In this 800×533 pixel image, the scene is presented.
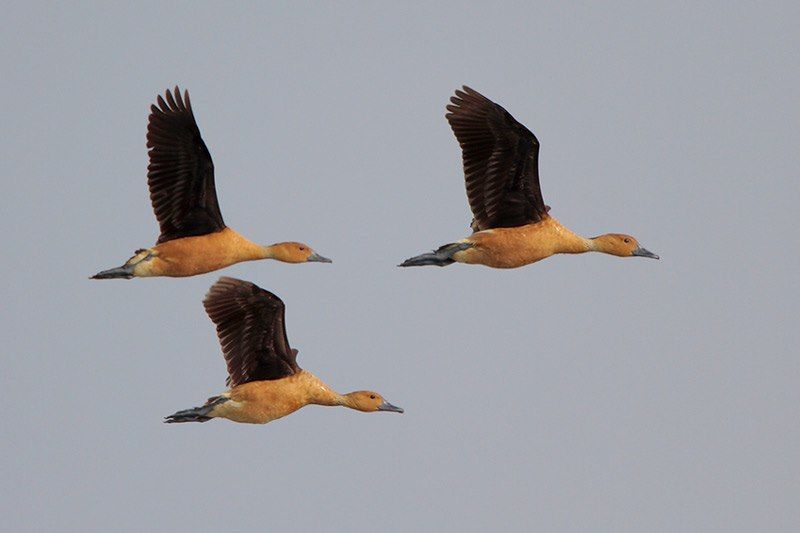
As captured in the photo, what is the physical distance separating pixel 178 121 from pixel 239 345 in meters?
3.00

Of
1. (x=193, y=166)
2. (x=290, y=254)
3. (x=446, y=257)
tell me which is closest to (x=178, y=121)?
(x=193, y=166)

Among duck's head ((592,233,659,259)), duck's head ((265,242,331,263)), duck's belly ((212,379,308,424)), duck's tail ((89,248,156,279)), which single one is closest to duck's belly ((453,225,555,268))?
duck's head ((592,233,659,259))

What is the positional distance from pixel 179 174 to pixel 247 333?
2.36 meters

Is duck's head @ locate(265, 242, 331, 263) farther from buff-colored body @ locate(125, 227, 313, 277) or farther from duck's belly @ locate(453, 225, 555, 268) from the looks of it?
duck's belly @ locate(453, 225, 555, 268)

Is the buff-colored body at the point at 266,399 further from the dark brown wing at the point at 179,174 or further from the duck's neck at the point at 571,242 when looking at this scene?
the duck's neck at the point at 571,242

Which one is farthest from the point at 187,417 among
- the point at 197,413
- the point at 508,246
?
the point at 508,246

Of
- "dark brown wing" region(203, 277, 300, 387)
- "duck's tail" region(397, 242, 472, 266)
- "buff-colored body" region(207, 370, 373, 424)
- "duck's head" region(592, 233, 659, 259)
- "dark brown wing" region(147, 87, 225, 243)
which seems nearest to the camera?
"buff-colored body" region(207, 370, 373, 424)

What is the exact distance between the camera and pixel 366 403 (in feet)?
78.3

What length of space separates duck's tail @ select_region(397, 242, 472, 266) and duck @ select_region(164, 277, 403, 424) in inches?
86.9

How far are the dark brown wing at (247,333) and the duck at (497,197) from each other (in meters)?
2.28

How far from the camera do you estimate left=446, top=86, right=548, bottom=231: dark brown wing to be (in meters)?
23.9

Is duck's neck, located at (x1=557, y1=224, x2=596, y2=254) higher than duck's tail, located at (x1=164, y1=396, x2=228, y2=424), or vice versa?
duck's neck, located at (x1=557, y1=224, x2=596, y2=254)

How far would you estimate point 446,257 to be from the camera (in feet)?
79.8

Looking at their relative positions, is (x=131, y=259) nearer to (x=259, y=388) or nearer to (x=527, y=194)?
(x=259, y=388)
